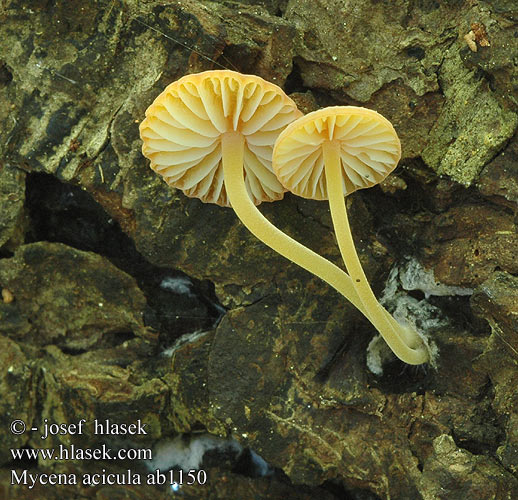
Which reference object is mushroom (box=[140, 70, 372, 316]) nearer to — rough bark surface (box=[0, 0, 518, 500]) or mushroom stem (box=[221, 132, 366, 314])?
mushroom stem (box=[221, 132, 366, 314])

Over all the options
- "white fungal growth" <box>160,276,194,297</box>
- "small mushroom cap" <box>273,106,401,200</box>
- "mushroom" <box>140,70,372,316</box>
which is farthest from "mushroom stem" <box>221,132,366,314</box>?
"white fungal growth" <box>160,276,194,297</box>

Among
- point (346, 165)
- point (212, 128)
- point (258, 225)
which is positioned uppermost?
point (212, 128)

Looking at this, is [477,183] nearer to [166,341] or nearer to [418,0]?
[418,0]

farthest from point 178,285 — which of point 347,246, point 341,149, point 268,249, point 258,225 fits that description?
point 341,149

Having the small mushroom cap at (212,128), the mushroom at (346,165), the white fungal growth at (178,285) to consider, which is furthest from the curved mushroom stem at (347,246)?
the white fungal growth at (178,285)

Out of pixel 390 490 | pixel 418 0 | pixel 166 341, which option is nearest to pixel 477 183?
pixel 418 0

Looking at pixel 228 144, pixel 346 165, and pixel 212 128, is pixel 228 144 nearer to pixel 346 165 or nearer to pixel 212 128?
pixel 212 128
